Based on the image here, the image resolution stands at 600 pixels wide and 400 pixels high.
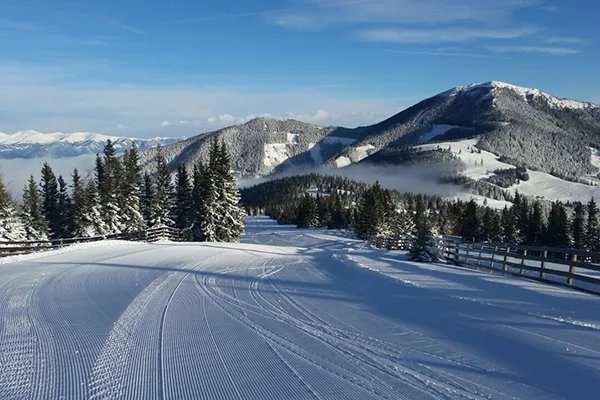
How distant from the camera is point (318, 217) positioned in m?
94.8

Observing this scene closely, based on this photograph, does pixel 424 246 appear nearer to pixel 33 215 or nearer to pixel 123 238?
pixel 123 238

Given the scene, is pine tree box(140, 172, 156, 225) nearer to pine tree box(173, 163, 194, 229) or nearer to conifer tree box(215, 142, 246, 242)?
pine tree box(173, 163, 194, 229)

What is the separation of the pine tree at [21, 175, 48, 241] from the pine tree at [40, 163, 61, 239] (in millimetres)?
2037

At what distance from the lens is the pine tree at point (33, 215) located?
4531 centimetres

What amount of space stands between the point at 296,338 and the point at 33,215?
160 feet

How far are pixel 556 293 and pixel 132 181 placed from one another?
41.2 meters

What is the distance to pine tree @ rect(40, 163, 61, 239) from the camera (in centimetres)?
5288

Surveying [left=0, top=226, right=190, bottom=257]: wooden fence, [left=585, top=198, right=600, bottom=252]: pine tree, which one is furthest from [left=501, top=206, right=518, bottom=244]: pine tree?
[left=0, top=226, right=190, bottom=257]: wooden fence

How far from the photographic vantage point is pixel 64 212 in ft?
170

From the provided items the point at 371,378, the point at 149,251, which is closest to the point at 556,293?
the point at 371,378

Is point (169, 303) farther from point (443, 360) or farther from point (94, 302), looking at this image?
point (443, 360)

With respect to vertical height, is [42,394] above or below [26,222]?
above

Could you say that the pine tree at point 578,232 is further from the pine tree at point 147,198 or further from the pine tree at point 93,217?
the pine tree at point 93,217

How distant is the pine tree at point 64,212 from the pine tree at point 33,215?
2077 mm
